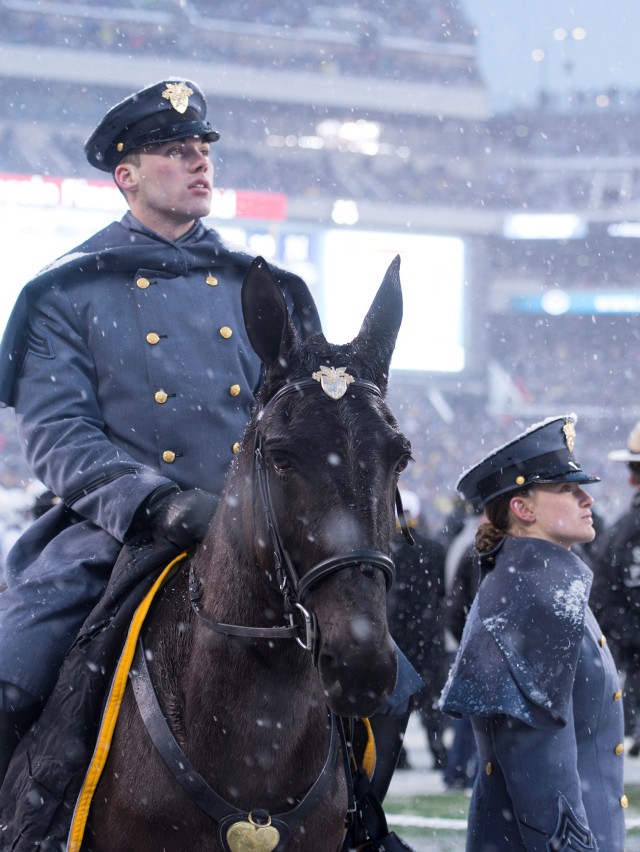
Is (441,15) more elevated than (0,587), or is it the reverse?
(441,15)

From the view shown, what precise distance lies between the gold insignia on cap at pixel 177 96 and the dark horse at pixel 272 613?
1.24m

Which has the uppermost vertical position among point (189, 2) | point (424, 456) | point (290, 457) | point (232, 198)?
point (189, 2)

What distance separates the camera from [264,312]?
2.79 m

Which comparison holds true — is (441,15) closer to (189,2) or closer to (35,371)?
(189,2)

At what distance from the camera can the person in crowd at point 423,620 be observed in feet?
29.3

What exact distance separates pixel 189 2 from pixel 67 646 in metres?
49.4

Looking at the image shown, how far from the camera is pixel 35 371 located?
354 centimetres

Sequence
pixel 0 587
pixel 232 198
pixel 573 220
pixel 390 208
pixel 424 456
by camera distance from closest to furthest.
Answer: pixel 0 587, pixel 424 456, pixel 232 198, pixel 390 208, pixel 573 220

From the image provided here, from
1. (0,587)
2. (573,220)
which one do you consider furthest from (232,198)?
(0,587)

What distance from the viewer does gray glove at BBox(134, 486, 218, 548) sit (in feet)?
10.2

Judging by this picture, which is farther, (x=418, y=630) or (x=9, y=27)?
(x=9, y=27)

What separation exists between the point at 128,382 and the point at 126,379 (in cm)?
1

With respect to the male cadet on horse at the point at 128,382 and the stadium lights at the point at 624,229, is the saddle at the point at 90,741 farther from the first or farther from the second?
the stadium lights at the point at 624,229

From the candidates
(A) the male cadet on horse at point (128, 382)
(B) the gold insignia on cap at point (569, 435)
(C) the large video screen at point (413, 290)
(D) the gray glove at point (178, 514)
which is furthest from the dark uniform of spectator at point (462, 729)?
(C) the large video screen at point (413, 290)
